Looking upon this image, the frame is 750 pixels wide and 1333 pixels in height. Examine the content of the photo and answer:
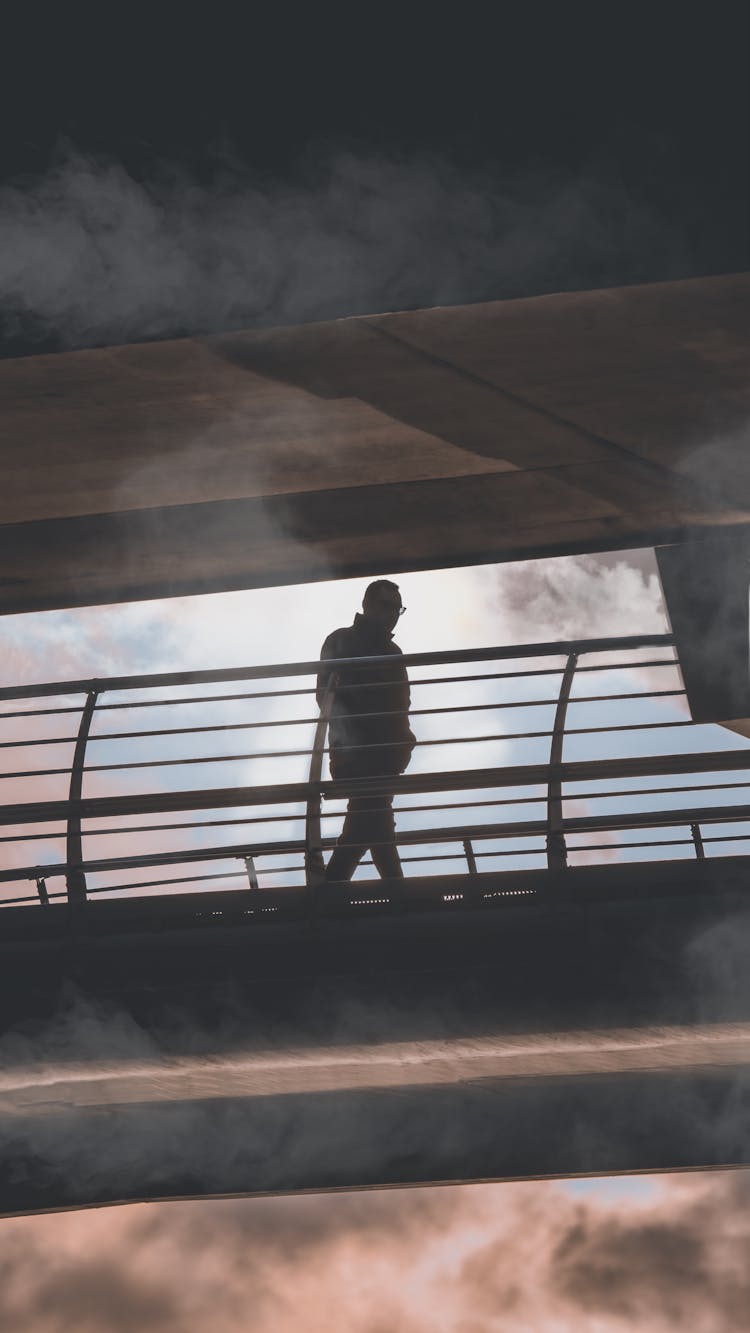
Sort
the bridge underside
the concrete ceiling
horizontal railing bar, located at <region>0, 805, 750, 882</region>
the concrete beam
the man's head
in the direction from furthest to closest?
the concrete beam → the man's head → horizontal railing bar, located at <region>0, 805, 750, 882</region> → the bridge underside → the concrete ceiling

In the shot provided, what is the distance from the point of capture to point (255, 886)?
4.71m

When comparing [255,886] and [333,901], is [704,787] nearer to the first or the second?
[333,901]

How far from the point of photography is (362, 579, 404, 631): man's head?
536cm

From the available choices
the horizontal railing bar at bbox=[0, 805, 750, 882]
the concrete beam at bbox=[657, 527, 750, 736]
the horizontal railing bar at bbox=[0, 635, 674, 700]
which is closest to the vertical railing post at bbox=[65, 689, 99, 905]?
the horizontal railing bar at bbox=[0, 805, 750, 882]

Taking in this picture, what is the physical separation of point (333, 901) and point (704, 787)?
5.19ft

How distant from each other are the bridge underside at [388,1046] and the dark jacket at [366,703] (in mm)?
1023

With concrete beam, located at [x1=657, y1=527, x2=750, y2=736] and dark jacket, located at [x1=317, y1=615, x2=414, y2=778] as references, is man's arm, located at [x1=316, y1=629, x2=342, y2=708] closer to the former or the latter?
dark jacket, located at [x1=317, y1=615, x2=414, y2=778]

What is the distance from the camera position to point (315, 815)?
181 inches

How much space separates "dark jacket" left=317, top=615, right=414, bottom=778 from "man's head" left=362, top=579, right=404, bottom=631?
0.03 m

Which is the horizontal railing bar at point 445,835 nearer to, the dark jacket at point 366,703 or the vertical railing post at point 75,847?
the vertical railing post at point 75,847

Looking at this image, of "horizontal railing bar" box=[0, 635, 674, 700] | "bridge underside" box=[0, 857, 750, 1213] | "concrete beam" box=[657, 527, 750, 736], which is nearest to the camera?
"bridge underside" box=[0, 857, 750, 1213]

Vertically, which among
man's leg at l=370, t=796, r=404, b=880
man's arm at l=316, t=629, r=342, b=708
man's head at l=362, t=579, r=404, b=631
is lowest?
man's leg at l=370, t=796, r=404, b=880

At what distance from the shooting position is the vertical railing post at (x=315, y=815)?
14.7 ft

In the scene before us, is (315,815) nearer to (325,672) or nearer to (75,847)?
(325,672)
